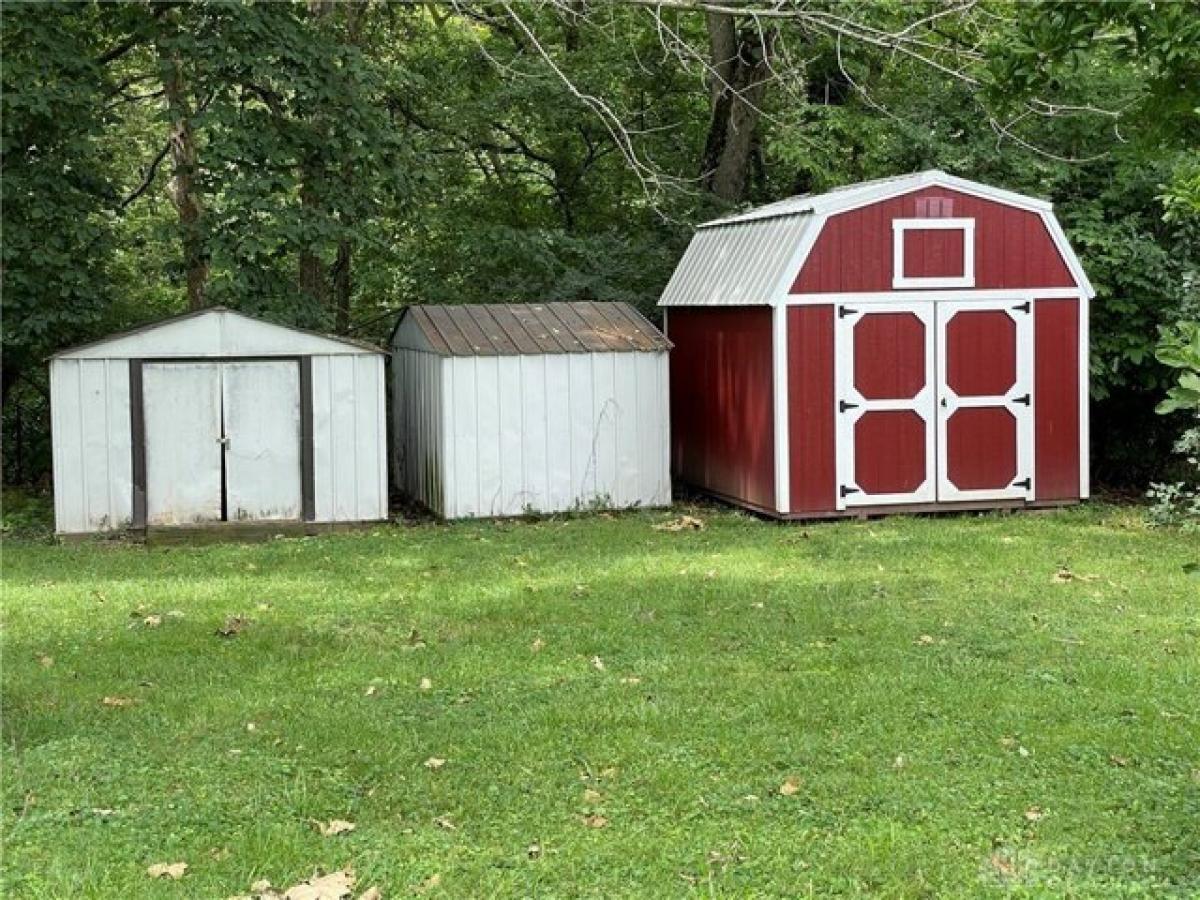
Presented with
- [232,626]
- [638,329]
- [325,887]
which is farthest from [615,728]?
[638,329]

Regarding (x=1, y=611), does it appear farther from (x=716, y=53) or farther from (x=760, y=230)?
(x=716, y=53)

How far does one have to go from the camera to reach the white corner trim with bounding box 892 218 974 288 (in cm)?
1260

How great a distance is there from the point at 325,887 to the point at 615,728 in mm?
1864

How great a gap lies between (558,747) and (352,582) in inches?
166

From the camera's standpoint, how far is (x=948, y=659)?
721 centimetres

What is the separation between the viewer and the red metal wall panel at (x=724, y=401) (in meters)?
12.9

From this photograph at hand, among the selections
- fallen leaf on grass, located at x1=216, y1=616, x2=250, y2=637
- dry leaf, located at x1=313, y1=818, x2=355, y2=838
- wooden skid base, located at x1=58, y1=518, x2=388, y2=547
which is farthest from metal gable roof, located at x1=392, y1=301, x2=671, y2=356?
dry leaf, located at x1=313, y1=818, x2=355, y2=838

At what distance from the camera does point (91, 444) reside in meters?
12.3

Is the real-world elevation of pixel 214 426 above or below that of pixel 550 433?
above

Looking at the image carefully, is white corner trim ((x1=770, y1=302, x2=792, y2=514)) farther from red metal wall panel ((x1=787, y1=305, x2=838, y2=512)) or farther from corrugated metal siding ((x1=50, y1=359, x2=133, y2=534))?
corrugated metal siding ((x1=50, y1=359, x2=133, y2=534))

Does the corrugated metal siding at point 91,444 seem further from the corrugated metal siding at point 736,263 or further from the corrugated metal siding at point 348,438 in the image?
the corrugated metal siding at point 736,263

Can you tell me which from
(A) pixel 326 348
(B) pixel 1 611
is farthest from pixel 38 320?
(B) pixel 1 611

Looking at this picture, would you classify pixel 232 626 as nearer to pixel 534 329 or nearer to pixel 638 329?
pixel 534 329

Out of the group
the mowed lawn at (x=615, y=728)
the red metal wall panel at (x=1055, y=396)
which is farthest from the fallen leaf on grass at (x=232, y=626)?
the red metal wall panel at (x=1055, y=396)
